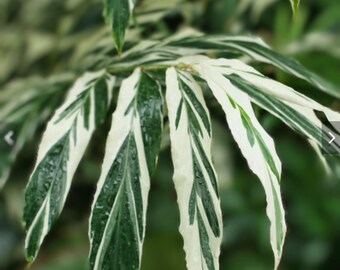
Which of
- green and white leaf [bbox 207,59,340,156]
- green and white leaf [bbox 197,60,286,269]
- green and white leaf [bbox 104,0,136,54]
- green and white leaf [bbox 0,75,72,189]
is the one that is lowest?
green and white leaf [bbox 197,60,286,269]

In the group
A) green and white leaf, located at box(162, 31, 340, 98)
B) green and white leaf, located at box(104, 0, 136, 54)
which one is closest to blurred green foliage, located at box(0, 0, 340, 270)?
green and white leaf, located at box(162, 31, 340, 98)

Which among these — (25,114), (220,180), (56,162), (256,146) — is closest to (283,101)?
(256,146)

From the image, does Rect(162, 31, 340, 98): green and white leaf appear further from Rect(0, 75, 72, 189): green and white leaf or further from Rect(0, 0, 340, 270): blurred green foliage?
Rect(0, 0, 340, 270): blurred green foliage

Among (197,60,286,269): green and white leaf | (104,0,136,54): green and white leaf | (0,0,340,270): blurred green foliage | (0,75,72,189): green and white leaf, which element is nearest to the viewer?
(197,60,286,269): green and white leaf

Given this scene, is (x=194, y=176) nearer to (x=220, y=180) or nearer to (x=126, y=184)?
(x=126, y=184)

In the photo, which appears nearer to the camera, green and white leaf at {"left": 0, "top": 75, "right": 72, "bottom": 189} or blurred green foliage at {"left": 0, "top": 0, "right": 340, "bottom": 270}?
green and white leaf at {"left": 0, "top": 75, "right": 72, "bottom": 189}

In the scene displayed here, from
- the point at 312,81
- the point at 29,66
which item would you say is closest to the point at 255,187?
the point at 29,66

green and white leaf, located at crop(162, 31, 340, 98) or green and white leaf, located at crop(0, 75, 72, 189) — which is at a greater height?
green and white leaf, located at crop(0, 75, 72, 189)
